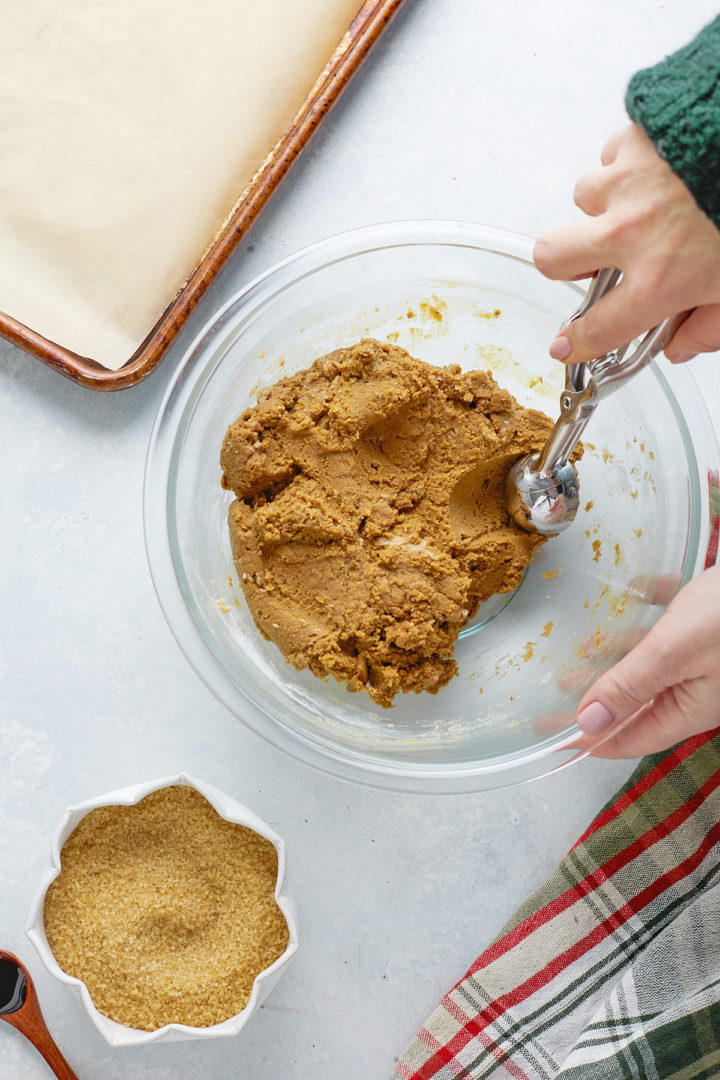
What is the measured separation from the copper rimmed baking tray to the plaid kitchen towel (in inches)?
44.3

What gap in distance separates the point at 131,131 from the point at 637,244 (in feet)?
3.35

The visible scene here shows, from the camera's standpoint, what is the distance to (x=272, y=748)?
151 centimetres

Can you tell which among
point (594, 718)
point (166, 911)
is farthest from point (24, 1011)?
point (594, 718)

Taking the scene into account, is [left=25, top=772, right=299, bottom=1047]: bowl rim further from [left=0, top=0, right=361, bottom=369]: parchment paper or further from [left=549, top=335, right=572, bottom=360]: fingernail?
[left=549, top=335, right=572, bottom=360]: fingernail

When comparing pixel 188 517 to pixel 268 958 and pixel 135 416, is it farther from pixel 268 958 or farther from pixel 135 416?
pixel 268 958

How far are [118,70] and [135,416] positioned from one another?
1.97 feet

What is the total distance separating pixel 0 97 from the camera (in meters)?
1.50

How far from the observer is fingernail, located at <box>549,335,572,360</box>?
1.01 meters

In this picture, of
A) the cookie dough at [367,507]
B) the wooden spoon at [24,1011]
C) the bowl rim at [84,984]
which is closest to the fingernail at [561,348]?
the cookie dough at [367,507]

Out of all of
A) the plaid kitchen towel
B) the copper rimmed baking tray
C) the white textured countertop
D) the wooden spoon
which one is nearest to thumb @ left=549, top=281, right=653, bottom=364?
the white textured countertop

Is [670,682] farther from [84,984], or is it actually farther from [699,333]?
[84,984]

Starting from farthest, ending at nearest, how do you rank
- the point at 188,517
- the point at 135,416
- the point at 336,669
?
1. the point at 135,416
2. the point at 188,517
3. the point at 336,669

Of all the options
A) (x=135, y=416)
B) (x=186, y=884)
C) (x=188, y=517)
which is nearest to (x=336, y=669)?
(x=188, y=517)

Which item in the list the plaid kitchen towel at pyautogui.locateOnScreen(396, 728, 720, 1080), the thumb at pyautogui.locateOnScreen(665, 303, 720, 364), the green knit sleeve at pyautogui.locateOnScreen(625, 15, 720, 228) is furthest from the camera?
the plaid kitchen towel at pyautogui.locateOnScreen(396, 728, 720, 1080)
